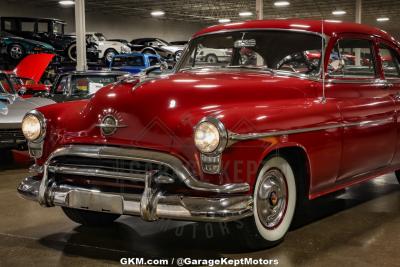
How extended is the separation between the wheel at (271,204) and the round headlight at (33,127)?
1.70m

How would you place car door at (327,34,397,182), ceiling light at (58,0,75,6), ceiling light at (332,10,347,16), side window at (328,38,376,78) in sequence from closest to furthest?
car door at (327,34,397,182) → side window at (328,38,376,78) → ceiling light at (58,0,75,6) → ceiling light at (332,10,347,16)

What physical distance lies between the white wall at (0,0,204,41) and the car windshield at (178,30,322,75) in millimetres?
22748

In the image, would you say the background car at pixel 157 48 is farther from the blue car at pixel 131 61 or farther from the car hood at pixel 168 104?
the car hood at pixel 168 104

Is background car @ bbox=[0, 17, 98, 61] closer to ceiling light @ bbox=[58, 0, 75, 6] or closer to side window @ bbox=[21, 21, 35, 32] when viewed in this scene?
side window @ bbox=[21, 21, 35, 32]

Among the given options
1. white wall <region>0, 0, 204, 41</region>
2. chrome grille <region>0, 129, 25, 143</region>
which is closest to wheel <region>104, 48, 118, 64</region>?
white wall <region>0, 0, 204, 41</region>

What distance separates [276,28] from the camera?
483 cm

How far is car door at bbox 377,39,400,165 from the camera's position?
Answer: 528 cm

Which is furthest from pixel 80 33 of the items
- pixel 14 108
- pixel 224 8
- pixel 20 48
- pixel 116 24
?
pixel 116 24

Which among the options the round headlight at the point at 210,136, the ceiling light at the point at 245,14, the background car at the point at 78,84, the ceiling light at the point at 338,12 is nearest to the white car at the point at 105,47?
the ceiling light at the point at 245,14

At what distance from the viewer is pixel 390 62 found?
5730mm

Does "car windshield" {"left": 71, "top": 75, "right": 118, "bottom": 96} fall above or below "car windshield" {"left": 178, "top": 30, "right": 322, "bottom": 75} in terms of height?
below

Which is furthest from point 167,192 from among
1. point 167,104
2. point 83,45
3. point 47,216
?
point 83,45

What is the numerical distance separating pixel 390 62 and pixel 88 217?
3433mm

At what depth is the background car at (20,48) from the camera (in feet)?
62.0
